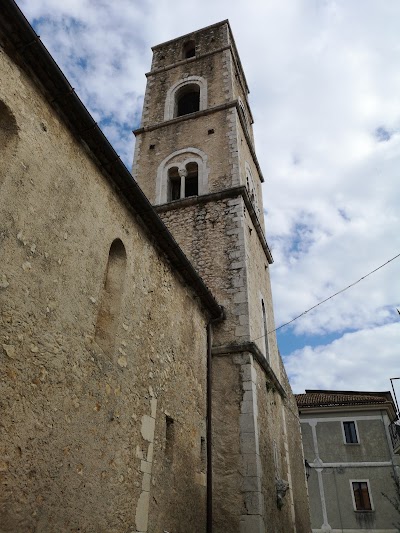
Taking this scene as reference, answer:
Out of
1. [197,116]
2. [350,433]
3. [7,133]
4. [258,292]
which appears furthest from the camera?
[350,433]

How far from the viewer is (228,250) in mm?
10234

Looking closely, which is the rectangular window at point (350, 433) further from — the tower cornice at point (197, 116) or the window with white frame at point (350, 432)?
the tower cornice at point (197, 116)

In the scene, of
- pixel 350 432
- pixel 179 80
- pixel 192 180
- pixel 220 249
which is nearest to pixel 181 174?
pixel 192 180

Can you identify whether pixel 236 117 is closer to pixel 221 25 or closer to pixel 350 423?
pixel 221 25

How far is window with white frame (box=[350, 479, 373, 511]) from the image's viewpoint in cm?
1927

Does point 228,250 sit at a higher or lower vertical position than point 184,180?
lower

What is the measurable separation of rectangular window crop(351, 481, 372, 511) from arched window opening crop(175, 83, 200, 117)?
1842cm

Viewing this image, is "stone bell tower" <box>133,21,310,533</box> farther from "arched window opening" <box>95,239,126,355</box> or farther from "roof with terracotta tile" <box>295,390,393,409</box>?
"roof with terracotta tile" <box>295,390,393,409</box>

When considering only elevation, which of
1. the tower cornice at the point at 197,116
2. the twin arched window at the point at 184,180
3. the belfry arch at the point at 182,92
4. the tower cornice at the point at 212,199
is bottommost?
the tower cornice at the point at 212,199

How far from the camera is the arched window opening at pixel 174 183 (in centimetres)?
1306

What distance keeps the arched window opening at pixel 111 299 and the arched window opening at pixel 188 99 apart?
11.1m

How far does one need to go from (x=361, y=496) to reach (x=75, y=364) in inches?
793

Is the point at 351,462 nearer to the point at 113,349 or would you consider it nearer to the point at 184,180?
the point at 184,180

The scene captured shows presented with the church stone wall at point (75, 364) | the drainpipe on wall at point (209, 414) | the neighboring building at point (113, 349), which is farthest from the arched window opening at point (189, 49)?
the church stone wall at point (75, 364)
